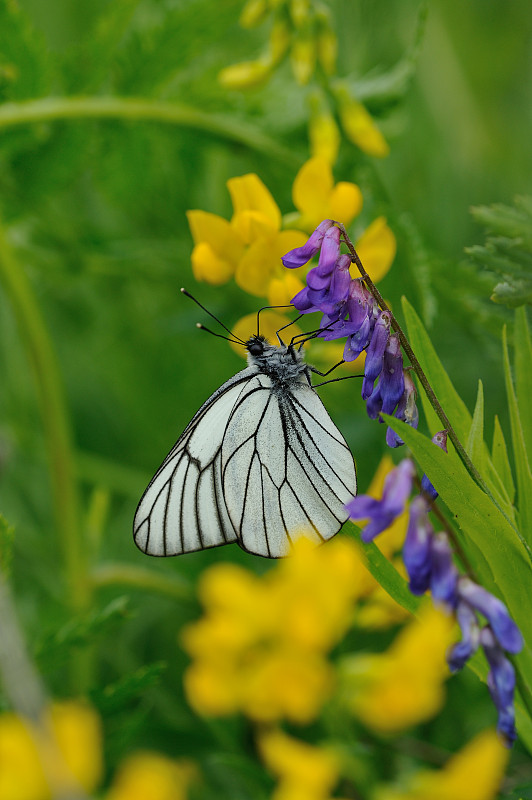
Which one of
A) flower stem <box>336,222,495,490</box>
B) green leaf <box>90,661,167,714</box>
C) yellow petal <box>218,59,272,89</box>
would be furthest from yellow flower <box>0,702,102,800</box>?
yellow petal <box>218,59,272,89</box>

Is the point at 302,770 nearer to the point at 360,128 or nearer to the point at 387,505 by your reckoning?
the point at 387,505

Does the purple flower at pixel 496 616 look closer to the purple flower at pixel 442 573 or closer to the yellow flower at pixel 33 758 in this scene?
the purple flower at pixel 442 573

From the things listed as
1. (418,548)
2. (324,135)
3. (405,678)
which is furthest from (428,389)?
(324,135)

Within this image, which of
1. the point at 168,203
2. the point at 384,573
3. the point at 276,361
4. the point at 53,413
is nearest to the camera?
the point at 384,573

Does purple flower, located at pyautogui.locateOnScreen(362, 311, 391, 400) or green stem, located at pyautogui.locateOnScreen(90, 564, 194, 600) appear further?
green stem, located at pyautogui.locateOnScreen(90, 564, 194, 600)

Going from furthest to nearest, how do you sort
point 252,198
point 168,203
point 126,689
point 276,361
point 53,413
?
point 168,203 → point 53,413 → point 276,361 → point 252,198 → point 126,689

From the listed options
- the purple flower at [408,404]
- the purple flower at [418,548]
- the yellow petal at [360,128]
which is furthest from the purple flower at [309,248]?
the yellow petal at [360,128]

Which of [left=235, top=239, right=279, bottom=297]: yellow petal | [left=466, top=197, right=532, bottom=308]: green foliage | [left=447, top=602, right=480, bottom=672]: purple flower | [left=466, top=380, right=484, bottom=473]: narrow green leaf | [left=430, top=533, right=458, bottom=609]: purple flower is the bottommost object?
[left=447, top=602, right=480, bottom=672]: purple flower

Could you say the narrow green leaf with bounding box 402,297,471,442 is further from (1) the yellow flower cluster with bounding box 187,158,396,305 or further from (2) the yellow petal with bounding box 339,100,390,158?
(2) the yellow petal with bounding box 339,100,390,158
